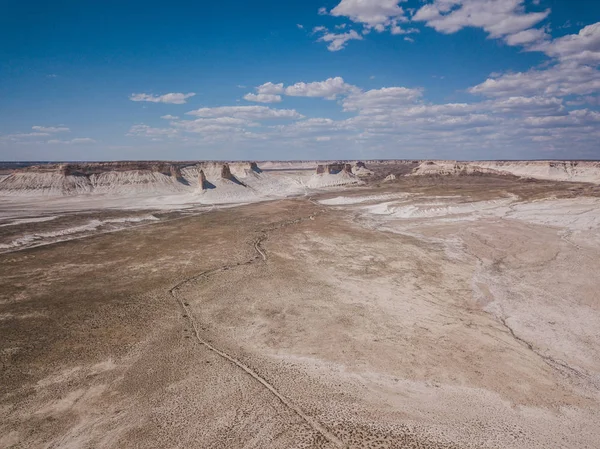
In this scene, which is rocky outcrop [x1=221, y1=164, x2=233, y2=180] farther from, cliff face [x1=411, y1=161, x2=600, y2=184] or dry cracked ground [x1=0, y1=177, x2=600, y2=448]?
cliff face [x1=411, y1=161, x2=600, y2=184]

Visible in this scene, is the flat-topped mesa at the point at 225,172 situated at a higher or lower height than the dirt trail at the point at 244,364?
higher

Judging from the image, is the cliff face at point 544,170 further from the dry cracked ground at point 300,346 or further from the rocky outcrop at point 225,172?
the dry cracked ground at point 300,346

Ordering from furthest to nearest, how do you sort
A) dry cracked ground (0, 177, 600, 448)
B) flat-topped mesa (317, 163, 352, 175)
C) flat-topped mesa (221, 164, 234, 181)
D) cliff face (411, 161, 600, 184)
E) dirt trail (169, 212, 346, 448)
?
flat-topped mesa (317, 163, 352, 175), cliff face (411, 161, 600, 184), flat-topped mesa (221, 164, 234, 181), dry cracked ground (0, 177, 600, 448), dirt trail (169, 212, 346, 448)

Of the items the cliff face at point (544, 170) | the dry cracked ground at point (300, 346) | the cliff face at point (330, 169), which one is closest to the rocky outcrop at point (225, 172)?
the cliff face at point (330, 169)

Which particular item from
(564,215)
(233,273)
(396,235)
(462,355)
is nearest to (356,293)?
(462,355)

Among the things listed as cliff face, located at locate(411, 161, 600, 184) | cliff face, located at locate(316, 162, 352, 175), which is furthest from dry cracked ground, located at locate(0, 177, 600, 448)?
cliff face, located at locate(316, 162, 352, 175)

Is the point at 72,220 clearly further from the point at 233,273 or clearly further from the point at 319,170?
the point at 319,170

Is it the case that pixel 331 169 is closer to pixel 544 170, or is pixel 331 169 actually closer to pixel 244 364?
pixel 544 170

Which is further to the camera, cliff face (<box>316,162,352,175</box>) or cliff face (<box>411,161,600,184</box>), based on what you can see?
cliff face (<box>316,162,352,175</box>)
